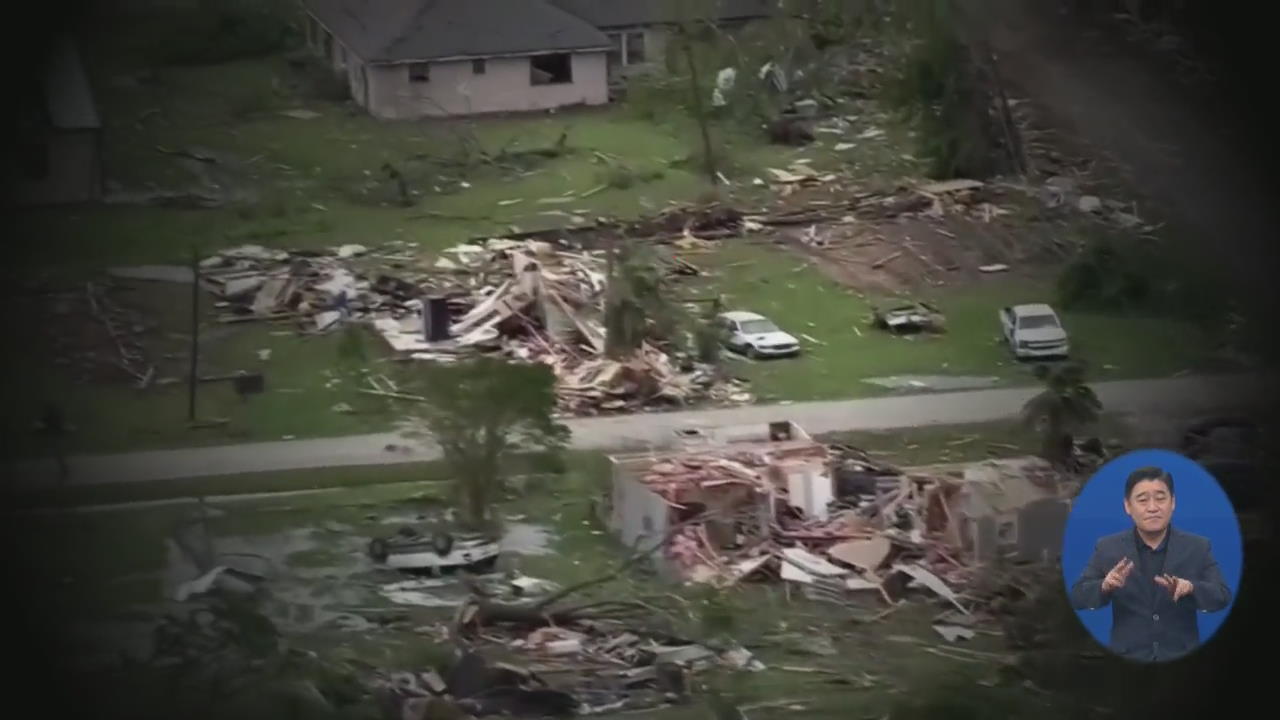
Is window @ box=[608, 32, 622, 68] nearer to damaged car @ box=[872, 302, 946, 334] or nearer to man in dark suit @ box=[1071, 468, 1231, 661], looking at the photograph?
damaged car @ box=[872, 302, 946, 334]

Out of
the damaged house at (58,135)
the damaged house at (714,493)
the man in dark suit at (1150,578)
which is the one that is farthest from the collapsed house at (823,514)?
the damaged house at (58,135)

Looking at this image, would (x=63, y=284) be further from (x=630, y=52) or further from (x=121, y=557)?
(x=630, y=52)

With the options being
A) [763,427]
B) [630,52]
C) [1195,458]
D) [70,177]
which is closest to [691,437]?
[763,427]

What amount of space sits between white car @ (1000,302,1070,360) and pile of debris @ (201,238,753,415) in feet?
1.79

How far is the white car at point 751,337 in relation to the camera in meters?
3.68

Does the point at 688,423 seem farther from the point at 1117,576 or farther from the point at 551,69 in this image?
the point at 1117,576

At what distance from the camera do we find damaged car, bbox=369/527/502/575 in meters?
3.53

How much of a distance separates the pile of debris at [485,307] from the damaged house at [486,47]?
29 centimetres

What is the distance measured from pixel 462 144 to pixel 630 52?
38 cm

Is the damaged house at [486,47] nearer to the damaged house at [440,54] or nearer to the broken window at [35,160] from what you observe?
the damaged house at [440,54]

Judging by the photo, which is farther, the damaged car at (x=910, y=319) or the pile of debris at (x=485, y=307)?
the damaged car at (x=910, y=319)

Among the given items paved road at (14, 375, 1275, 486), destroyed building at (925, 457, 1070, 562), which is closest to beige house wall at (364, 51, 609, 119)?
paved road at (14, 375, 1275, 486)

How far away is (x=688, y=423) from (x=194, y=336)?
3.09ft

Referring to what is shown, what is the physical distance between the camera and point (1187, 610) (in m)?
3.76
